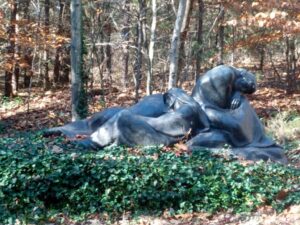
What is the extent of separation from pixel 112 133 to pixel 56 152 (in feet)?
3.91

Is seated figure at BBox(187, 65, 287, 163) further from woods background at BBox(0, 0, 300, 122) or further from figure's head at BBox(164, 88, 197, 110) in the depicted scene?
woods background at BBox(0, 0, 300, 122)

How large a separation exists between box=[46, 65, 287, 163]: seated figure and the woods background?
2357 mm

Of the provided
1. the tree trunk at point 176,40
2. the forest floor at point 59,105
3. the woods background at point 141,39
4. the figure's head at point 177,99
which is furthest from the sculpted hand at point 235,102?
the tree trunk at point 176,40

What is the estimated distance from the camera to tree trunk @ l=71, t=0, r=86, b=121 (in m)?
11.9

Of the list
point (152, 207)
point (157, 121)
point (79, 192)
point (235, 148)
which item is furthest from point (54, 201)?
point (235, 148)

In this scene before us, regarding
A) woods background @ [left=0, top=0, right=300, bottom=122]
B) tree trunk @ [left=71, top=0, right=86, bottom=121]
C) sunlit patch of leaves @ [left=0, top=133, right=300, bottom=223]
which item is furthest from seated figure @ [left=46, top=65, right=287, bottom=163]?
tree trunk @ [left=71, top=0, right=86, bottom=121]

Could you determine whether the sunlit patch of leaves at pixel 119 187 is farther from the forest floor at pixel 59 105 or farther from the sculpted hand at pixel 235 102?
the forest floor at pixel 59 105

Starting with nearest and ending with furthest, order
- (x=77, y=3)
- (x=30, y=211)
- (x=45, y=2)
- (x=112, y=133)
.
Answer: (x=30, y=211)
(x=112, y=133)
(x=77, y=3)
(x=45, y=2)

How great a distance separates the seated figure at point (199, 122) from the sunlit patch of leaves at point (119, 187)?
3.96 feet

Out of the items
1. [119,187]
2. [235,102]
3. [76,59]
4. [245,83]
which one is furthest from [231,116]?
[76,59]

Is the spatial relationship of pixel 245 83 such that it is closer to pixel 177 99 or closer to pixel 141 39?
pixel 177 99

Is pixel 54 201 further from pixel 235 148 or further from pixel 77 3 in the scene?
pixel 77 3

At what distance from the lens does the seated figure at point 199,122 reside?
24.8ft

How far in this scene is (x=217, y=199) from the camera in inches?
243
